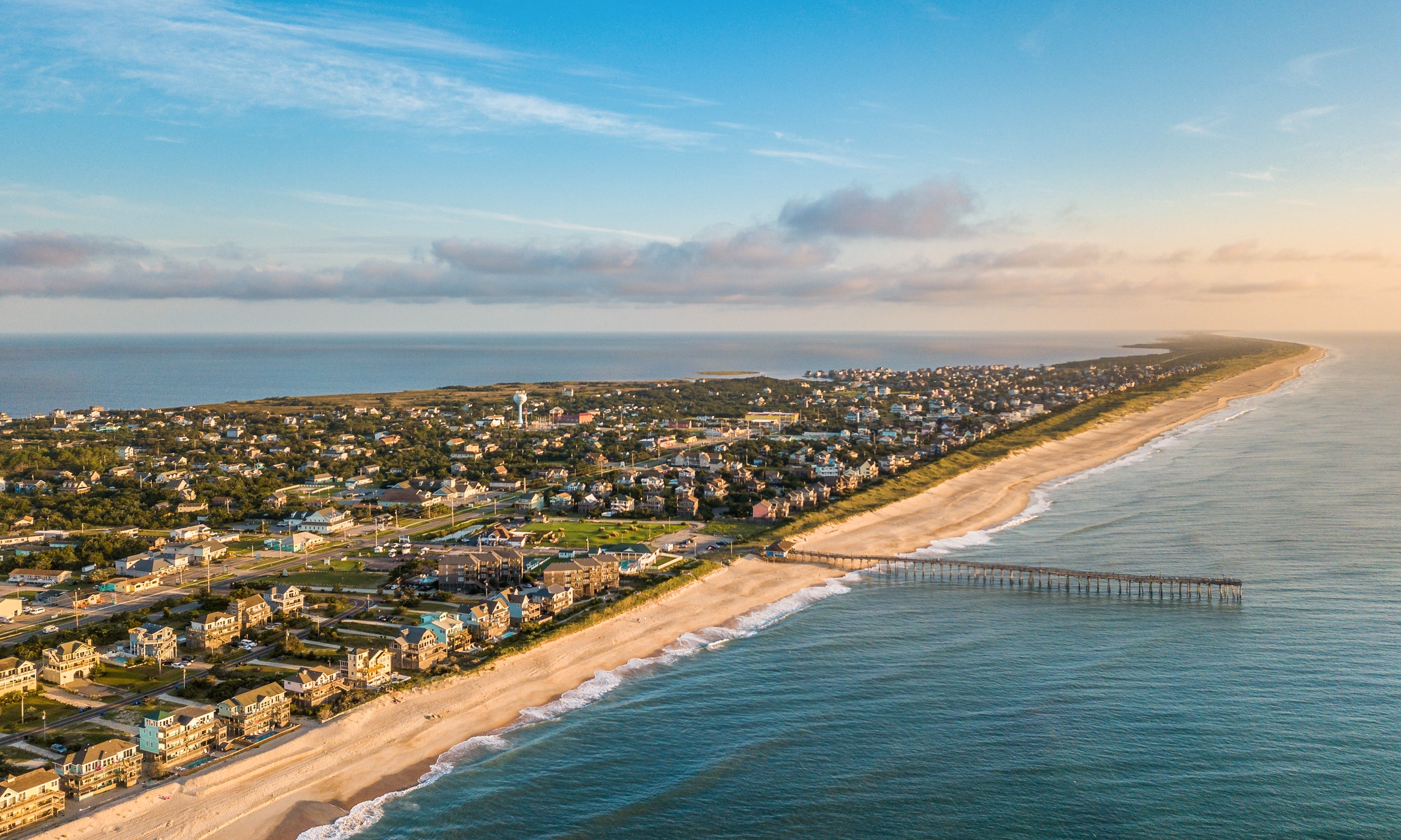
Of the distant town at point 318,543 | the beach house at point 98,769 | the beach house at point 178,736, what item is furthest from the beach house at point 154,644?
the beach house at point 98,769

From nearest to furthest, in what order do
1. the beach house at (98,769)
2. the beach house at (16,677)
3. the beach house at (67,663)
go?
1. the beach house at (98,769)
2. the beach house at (16,677)
3. the beach house at (67,663)

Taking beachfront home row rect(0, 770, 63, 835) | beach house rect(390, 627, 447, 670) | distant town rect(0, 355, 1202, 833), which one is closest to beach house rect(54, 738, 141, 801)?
distant town rect(0, 355, 1202, 833)

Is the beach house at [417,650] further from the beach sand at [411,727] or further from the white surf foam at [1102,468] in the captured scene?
the white surf foam at [1102,468]

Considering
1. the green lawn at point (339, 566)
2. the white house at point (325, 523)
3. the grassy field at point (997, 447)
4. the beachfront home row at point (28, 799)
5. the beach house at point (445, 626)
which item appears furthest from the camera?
the grassy field at point (997, 447)

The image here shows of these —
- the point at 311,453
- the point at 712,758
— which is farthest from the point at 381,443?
the point at 712,758

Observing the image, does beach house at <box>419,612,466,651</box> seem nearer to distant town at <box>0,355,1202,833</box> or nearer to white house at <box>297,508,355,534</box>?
distant town at <box>0,355,1202,833</box>

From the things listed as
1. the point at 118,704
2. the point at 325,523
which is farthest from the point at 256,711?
the point at 325,523
